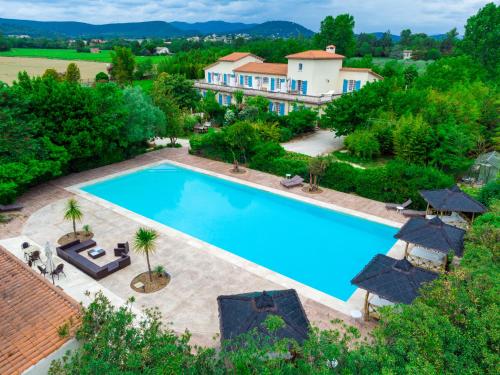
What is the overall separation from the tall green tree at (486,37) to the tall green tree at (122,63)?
58.7 m

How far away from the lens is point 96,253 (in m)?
16.7

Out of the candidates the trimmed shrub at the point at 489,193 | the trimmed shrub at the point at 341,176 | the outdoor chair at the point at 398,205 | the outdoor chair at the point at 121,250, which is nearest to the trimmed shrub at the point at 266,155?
the trimmed shrub at the point at 341,176

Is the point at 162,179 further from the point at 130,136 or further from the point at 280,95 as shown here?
the point at 280,95

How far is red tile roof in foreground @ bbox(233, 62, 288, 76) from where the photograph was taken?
4444 centimetres

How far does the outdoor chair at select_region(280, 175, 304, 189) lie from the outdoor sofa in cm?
1262

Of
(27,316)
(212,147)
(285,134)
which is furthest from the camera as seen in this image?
(285,134)

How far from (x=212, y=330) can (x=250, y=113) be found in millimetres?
26659

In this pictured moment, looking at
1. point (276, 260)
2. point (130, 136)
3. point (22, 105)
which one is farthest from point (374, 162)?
point (22, 105)

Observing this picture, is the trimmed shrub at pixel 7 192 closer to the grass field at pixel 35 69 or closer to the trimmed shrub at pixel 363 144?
the trimmed shrub at pixel 363 144

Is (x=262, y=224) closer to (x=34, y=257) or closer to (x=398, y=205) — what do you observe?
(x=398, y=205)

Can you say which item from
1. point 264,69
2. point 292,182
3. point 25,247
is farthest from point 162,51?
point 25,247

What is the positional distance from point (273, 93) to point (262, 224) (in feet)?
83.1

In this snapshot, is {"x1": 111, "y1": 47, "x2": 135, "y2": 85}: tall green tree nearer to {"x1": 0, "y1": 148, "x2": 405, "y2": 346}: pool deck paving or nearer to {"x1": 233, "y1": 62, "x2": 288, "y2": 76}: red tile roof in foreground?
{"x1": 233, "y1": 62, "x2": 288, "y2": 76}: red tile roof in foreground

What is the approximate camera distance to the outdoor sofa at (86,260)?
15281 millimetres
